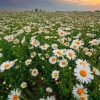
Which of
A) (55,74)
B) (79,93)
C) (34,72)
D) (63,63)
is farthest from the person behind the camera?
(34,72)

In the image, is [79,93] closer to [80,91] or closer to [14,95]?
[80,91]

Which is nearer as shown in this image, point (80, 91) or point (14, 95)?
point (80, 91)

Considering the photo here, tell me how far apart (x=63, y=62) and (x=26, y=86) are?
2.73 ft

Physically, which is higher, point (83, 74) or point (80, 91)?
point (83, 74)

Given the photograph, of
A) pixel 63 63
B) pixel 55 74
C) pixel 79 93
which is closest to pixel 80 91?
pixel 79 93

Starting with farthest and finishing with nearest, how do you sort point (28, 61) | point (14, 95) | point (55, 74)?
point (28, 61)
point (55, 74)
point (14, 95)

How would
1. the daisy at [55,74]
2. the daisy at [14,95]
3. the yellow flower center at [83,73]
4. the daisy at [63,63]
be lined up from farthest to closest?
the daisy at [63,63], the daisy at [55,74], the daisy at [14,95], the yellow flower center at [83,73]

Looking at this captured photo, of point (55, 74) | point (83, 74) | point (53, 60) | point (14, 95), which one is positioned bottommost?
point (14, 95)

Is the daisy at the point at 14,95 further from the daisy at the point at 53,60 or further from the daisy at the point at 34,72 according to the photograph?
the daisy at the point at 53,60

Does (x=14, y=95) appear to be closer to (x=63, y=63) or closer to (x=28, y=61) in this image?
(x=63, y=63)

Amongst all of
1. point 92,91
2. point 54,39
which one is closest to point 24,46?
point 54,39

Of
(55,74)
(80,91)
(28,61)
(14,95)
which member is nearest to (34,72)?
(28,61)

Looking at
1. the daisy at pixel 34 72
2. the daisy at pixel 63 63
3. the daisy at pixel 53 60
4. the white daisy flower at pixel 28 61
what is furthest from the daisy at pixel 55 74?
the white daisy flower at pixel 28 61

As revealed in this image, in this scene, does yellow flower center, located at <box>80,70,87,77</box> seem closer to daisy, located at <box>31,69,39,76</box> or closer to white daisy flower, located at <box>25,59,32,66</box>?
daisy, located at <box>31,69,39,76</box>
